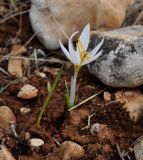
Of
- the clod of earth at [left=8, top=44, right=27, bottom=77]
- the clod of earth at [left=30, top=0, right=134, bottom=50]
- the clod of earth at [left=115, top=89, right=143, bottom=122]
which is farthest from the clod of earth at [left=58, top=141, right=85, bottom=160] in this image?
the clod of earth at [left=30, top=0, right=134, bottom=50]

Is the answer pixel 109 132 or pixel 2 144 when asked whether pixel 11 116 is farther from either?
pixel 109 132

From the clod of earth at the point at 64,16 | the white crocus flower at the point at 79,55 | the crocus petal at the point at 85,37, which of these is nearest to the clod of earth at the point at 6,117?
the white crocus flower at the point at 79,55

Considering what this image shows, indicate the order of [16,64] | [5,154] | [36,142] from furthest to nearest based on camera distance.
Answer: [16,64], [36,142], [5,154]

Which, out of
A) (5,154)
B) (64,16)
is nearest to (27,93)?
(5,154)

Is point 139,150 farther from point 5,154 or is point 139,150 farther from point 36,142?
point 5,154

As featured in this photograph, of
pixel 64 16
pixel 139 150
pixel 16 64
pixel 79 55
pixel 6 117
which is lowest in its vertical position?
pixel 139 150

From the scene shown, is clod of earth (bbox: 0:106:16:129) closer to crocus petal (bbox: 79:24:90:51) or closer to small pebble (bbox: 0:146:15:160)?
small pebble (bbox: 0:146:15:160)
